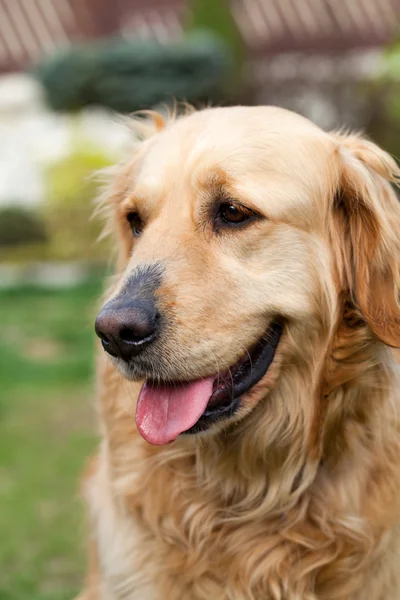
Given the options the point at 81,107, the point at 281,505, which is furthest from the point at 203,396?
the point at 81,107

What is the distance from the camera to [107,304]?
8.36 feet

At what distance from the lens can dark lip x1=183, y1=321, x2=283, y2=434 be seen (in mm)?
2682

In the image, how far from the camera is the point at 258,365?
8.93 ft

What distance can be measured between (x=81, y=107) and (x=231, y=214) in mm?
10755

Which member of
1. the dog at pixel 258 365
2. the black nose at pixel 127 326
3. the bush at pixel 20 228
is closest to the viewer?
the black nose at pixel 127 326

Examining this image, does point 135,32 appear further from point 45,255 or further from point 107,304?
point 107,304

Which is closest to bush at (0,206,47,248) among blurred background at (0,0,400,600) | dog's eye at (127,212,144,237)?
blurred background at (0,0,400,600)

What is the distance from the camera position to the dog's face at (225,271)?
2576mm

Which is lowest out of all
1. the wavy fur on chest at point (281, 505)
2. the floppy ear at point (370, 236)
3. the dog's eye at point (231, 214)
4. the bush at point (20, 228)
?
the bush at point (20, 228)

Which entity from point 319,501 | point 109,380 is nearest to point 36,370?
point 109,380

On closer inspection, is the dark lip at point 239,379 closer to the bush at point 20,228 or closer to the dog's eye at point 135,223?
the dog's eye at point 135,223

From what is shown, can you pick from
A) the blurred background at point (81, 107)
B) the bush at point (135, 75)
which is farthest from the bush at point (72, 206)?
the bush at point (135, 75)

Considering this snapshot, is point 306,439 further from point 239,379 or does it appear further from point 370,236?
point 370,236

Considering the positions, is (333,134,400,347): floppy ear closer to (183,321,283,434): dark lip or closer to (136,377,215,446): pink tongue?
(183,321,283,434): dark lip
